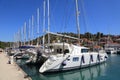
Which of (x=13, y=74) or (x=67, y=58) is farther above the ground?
(x=67, y=58)

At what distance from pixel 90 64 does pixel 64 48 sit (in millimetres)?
5947

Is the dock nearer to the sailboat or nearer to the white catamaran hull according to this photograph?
the white catamaran hull

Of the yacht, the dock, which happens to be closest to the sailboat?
the yacht

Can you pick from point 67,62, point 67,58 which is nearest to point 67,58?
point 67,58

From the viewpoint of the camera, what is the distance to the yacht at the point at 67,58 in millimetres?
24594

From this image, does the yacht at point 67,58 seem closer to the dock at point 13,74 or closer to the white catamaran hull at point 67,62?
the white catamaran hull at point 67,62

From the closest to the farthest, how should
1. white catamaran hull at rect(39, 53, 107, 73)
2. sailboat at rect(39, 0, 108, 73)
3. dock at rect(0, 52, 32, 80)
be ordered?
dock at rect(0, 52, 32, 80) → white catamaran hull at rect(39, 53, 107, 73) → sailboat at rect(39, 0, 108, 73)

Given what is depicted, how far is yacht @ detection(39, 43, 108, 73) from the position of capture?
80.7ft

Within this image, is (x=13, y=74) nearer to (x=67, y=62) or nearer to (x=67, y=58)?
(x=67, y=58)

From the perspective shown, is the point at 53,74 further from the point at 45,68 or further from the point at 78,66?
the point at 78,66

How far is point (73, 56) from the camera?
1039 inches

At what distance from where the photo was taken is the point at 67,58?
25.4m

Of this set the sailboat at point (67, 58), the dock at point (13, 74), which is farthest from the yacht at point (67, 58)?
the dock at point (13, 74)

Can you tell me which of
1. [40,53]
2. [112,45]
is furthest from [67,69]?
[112,45]
